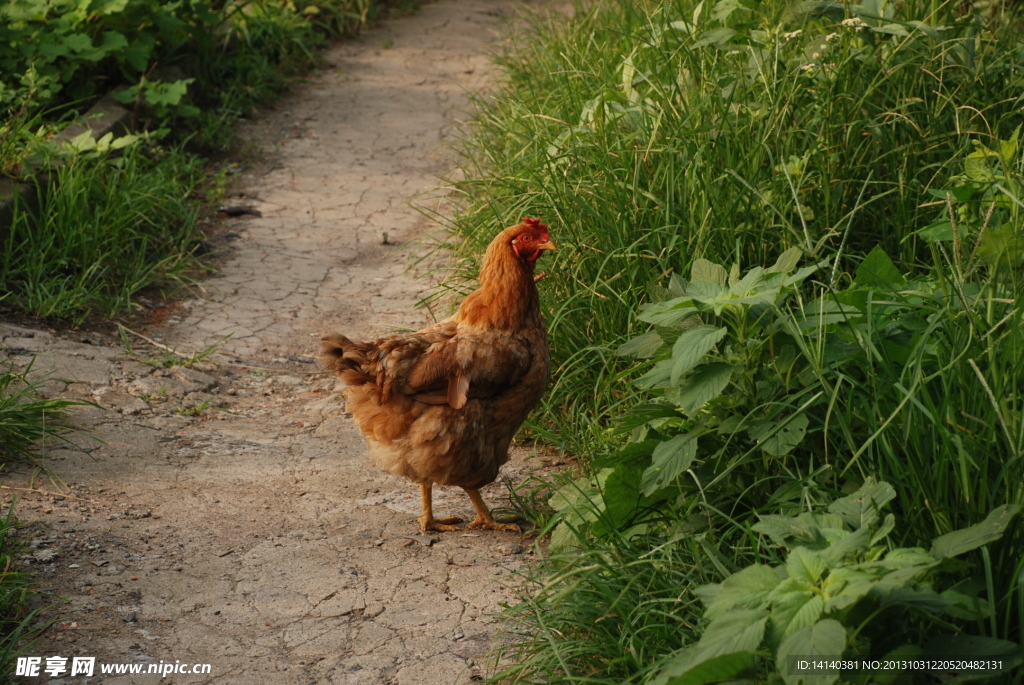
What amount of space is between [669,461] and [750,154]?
5.75 ft

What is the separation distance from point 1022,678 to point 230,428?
3.39m

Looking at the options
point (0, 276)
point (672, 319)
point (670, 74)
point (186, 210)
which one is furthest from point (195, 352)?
point (672, 319)

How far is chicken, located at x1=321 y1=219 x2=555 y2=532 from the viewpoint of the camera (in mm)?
3553

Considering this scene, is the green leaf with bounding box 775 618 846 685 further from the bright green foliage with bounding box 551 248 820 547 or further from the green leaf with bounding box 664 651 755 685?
the bright green foliage with bounding box 551 248 820 547

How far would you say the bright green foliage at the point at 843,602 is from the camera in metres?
1.93

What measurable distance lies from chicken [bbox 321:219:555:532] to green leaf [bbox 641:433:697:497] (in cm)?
102

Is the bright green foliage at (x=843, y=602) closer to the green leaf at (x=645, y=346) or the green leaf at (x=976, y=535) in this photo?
the green leaf at (x=976, y=535)

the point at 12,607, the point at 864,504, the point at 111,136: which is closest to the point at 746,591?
the point at 864,504

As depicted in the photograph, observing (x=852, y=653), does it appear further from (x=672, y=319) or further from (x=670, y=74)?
(x=670, y=74)

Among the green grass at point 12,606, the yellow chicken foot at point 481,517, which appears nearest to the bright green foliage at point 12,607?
the green grass at point 12,606

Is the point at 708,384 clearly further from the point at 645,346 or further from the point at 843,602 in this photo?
the point at 843,602

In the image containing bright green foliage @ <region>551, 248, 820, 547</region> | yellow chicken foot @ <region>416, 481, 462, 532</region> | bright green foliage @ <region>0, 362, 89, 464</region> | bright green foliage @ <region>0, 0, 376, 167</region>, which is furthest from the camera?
bright green foliage @ <region>0, 0, 376, 167</region>

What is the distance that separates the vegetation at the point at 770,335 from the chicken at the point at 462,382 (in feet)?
1.21

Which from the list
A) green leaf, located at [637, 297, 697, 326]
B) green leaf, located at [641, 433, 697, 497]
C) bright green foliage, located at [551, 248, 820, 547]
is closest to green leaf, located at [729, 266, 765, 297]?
bright green foliage, located at [551, 248, 820, 547]
